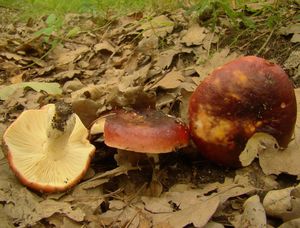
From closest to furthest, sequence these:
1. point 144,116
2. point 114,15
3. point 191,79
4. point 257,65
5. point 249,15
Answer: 1. point 257,65
2. point 144,116
3. point 191,79
4. point 249,15
5. point 114,15

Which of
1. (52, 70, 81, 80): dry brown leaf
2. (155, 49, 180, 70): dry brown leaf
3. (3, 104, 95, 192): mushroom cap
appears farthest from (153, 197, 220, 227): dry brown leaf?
(52, 70, 81, 80): dry brown leaf

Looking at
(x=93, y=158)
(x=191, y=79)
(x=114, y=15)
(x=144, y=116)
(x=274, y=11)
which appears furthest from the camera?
(x=114, y=15)

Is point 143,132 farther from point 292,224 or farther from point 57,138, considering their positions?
point 292,224

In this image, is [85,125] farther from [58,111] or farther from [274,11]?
[274,11]

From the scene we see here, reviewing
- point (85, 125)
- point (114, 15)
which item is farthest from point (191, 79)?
point (114, 15)

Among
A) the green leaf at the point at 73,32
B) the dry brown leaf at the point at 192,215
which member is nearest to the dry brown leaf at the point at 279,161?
the dry brown leaf at the point at 192,215

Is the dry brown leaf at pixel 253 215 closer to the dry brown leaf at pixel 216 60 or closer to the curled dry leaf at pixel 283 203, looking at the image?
the curled dry leaf at pixel 283 203
